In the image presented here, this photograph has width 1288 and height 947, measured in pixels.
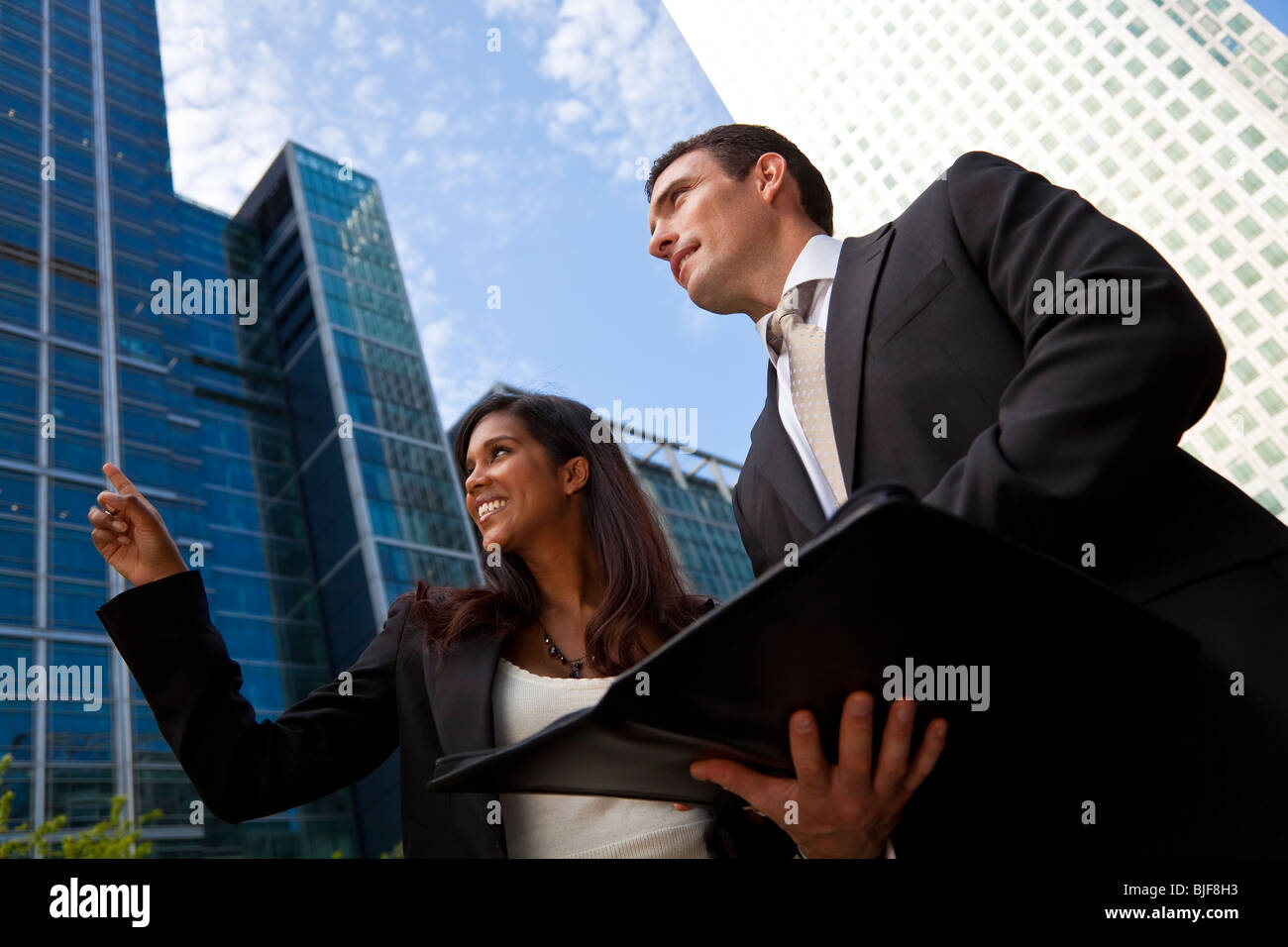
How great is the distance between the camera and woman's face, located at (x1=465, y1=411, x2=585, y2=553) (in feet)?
10.0

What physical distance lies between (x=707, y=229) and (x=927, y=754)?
1762mm

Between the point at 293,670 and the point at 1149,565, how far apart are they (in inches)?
1781

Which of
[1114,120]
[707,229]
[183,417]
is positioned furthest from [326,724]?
[1114,120]

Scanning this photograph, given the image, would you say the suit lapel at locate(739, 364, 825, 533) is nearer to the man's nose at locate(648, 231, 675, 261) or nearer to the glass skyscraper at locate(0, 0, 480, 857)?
the man's nose at locate(648, 231, 675, 261)

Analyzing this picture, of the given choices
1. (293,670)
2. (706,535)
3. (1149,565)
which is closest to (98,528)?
(1149,565)

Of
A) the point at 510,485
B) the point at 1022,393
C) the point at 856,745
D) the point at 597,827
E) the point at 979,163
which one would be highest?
the point at 979,163

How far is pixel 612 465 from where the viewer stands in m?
3.49

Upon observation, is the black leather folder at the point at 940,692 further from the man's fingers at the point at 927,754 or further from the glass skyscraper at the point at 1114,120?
the glass skyscraper at the point at 1114,120

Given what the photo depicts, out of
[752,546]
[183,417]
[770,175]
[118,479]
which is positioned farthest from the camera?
[183,417]

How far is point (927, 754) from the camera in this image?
1.30m

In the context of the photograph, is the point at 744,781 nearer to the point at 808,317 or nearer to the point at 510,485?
the point at 808,317

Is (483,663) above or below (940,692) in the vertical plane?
above

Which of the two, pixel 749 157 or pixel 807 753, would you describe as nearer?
pixel 807 753

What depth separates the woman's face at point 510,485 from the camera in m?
3.06
